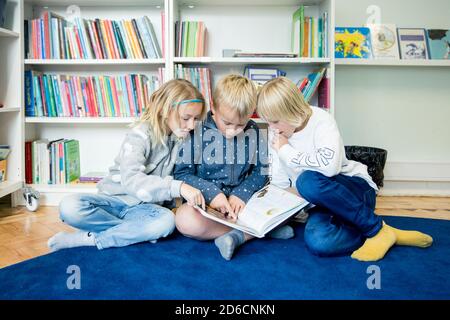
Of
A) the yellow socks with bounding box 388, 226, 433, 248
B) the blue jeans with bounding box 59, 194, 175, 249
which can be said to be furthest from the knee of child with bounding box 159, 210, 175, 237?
the yellow socks with bounding box 388, 226, 433, 248

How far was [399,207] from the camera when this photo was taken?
2.03 metres

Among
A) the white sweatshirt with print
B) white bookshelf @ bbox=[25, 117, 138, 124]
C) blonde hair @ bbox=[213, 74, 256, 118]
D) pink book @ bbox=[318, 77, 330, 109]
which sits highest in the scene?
pink book @ bbox=[318, 77, 330, 109]

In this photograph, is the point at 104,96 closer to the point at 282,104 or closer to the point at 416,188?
the point at 282,104

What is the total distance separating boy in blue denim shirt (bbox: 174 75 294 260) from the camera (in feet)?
4.47

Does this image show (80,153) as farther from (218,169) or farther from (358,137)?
(358,137)

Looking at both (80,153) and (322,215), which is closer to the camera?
(322,215)

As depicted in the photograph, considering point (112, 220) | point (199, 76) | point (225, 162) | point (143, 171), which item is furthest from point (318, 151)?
point (199, 76)

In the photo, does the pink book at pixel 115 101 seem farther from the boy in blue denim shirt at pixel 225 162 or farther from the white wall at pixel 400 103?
the white wall at pixel 400 103

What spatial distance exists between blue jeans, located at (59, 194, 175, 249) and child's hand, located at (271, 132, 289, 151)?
1.33 feet

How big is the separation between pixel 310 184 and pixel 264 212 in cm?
16

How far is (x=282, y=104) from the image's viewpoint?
135 centimetres

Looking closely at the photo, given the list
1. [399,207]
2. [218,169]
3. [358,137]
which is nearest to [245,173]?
[218,169]

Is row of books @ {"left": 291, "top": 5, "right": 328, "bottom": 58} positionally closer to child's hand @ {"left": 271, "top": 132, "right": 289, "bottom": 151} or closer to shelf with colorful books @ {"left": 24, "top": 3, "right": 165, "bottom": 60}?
shelf with colorful books @ {"left": 24, "top": 3, "right": 165, "bottom": 60}
